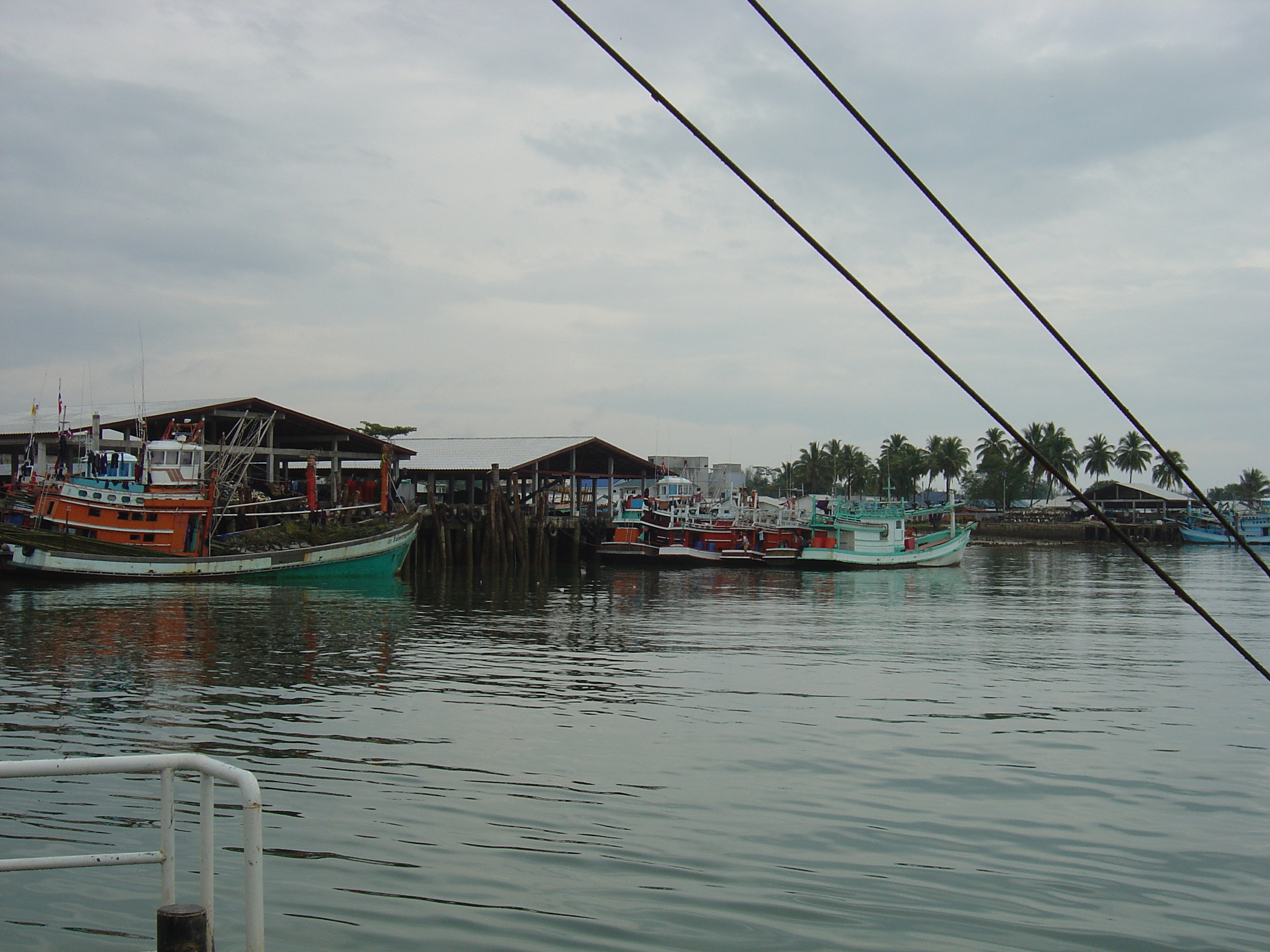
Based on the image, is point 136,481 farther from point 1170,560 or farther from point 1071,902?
point 1170,560

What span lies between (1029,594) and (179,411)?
3127cm

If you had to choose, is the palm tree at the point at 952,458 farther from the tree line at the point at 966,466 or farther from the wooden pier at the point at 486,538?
the wooden pier at the point at 486,538

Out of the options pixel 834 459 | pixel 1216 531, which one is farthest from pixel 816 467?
pixel 1216 531

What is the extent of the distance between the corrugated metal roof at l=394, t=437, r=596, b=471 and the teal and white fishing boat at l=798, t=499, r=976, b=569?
489 inches

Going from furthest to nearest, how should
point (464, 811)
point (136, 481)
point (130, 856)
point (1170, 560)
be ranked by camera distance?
point (1170, 560), point (136, 481), point (464, 811), point (130, 856)

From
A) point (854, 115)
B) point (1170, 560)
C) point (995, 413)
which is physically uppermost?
point (854, 115)

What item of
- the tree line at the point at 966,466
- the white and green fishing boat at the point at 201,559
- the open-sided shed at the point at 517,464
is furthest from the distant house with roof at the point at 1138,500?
the white and green fishing boat at the point at 201,559

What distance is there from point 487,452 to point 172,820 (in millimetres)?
49059

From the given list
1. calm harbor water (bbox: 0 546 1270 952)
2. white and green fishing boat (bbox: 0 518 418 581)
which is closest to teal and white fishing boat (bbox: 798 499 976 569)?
white and green fishing boat (bbox: 0 518 418 581)

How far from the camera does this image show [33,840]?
814cm

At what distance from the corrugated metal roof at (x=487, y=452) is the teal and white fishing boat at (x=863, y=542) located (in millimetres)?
12416

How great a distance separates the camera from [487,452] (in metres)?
52.8

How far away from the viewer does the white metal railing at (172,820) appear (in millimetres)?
3928

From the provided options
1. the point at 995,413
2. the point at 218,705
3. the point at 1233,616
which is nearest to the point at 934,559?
the point at 1233,616
